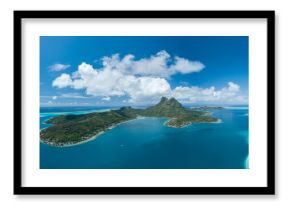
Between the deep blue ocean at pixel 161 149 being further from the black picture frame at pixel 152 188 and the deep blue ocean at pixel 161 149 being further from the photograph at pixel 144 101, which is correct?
the black picture frame at pixel 152 188

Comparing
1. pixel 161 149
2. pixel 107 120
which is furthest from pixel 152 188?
pixel 107 120

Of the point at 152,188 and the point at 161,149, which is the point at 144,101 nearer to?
the point at 161,149

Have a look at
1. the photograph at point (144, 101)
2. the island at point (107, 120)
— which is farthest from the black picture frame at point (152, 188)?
the island at point (107, 120)

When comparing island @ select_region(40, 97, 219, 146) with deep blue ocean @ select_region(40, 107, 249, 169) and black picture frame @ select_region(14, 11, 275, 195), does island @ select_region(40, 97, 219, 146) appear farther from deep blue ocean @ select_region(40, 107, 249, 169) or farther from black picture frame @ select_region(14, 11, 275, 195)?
black picture frame @ select_region(14, 11, 275, 195)

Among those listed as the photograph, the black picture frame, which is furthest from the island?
the black picture frame

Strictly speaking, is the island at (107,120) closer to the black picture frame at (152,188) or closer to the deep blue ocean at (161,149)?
the deep blue ocean at (161,149)

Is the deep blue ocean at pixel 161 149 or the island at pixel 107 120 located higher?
the island at pixel 107 120

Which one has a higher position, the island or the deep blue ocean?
the island
